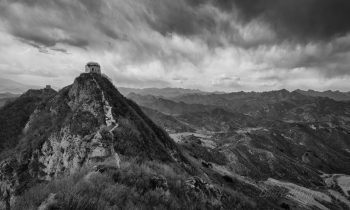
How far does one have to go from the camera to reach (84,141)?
1912 inches

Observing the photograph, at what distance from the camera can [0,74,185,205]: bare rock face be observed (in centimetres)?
4181

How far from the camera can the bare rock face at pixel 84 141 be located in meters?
41.8

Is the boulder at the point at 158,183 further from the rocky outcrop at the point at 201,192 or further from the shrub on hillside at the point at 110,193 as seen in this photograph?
the rocky outcrop at the point at 201,192

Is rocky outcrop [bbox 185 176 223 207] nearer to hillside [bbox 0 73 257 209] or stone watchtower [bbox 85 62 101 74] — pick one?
hillside [bbox 0 73 257 209]

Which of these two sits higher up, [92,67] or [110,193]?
[92,67]

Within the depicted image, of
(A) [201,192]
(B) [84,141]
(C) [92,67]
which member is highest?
(C) [92,67]

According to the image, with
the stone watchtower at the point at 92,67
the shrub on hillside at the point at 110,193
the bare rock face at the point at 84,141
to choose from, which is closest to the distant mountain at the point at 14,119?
the bare rock face at the point at 84,141

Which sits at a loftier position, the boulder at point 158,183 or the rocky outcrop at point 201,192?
the boulder at point 158,183

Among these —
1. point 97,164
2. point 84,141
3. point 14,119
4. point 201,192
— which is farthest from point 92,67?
point 201,192

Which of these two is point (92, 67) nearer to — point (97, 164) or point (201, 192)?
point (97, 164)

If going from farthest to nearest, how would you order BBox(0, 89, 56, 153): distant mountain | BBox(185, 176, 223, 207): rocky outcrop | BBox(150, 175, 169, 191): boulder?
BBox(0, 89, 56, 153): distant mountain → BBox(185, 176, 223, 207): rocky outcrop → BBox(150, 175, 169, 191): boulder

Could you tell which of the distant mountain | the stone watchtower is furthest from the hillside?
the stone watchtower

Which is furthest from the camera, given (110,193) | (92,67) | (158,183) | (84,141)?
(92,67)

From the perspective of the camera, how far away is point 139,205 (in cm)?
1000
